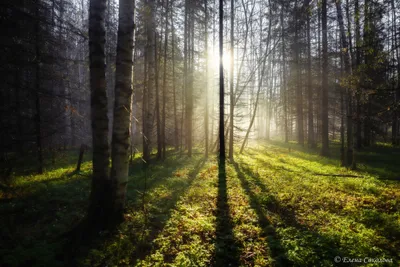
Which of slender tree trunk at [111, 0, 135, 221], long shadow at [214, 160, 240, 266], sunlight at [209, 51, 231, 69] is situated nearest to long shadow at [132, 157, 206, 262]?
slender tree trunk at [111, 0, 135, 221]

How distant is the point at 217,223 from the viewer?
5152 mm

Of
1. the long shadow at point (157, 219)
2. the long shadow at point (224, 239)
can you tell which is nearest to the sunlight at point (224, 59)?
the long shadow at point (157, 219)

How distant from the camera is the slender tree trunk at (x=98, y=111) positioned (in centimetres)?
484

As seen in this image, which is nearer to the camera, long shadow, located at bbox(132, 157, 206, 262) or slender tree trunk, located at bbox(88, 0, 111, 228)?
long shadow, located at bbox(132, 157, 206, 262)

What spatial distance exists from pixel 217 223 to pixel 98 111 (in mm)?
3849

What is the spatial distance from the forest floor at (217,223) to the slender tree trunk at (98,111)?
0.80 meters

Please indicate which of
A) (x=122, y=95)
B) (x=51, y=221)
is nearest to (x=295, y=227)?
(x=122, y=95)

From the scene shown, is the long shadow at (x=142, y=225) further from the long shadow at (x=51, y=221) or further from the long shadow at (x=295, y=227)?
the long shadow at (x=295, y=227)

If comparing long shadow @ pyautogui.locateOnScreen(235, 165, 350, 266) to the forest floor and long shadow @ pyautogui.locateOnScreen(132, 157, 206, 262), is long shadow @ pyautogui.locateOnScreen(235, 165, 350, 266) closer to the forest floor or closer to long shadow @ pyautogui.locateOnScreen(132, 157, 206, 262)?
the forest floor

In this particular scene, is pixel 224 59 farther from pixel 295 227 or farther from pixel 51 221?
pixel 51 221

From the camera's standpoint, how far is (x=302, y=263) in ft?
11.5

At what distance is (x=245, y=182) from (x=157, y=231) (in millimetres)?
4744

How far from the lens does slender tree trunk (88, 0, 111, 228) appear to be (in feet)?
15.9

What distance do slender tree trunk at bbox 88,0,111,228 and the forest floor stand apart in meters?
0.80
